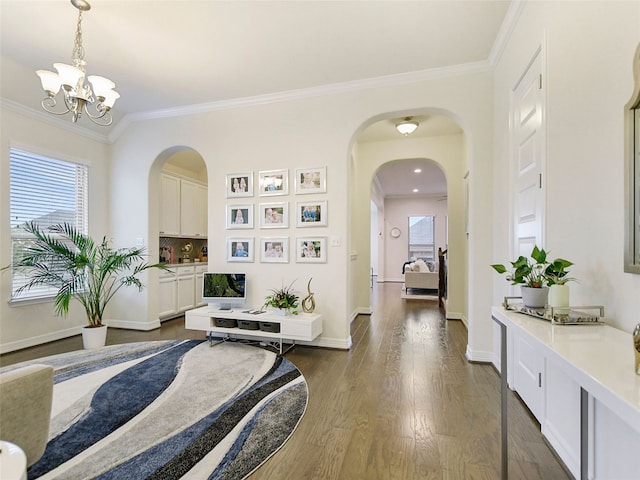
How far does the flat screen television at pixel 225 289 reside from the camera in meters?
3.68

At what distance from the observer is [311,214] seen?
3621 millimetres

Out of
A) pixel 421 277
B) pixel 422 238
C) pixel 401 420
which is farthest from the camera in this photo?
pixel 422 238

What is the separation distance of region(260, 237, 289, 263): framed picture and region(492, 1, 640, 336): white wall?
2611mm

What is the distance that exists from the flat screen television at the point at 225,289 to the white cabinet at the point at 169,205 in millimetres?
1744

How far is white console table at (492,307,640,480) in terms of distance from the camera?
704 millimetres

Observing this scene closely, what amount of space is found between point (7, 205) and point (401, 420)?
4607mm

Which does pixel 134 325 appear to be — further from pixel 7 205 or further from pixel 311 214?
pixel 311 214

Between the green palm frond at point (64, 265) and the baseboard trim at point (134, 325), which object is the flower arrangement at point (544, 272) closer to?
the green palm frond at point (64, 265)

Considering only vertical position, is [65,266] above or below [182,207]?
below

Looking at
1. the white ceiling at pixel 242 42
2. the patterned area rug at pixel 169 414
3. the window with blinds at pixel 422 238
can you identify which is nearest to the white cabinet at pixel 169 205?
the white ceiling at pixel 242 42

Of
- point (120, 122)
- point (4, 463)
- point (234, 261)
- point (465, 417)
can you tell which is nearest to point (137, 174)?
point (120, 122)

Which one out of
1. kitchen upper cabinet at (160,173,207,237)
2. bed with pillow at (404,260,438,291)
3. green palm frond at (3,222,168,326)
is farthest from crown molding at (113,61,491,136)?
bed with pillow at (404,260,438,291)

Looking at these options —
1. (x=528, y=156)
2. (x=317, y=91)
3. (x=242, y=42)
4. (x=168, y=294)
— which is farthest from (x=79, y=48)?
(x=528, y=156)

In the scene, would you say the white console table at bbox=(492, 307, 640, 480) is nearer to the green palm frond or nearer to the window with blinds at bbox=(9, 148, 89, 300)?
the green palm frond
